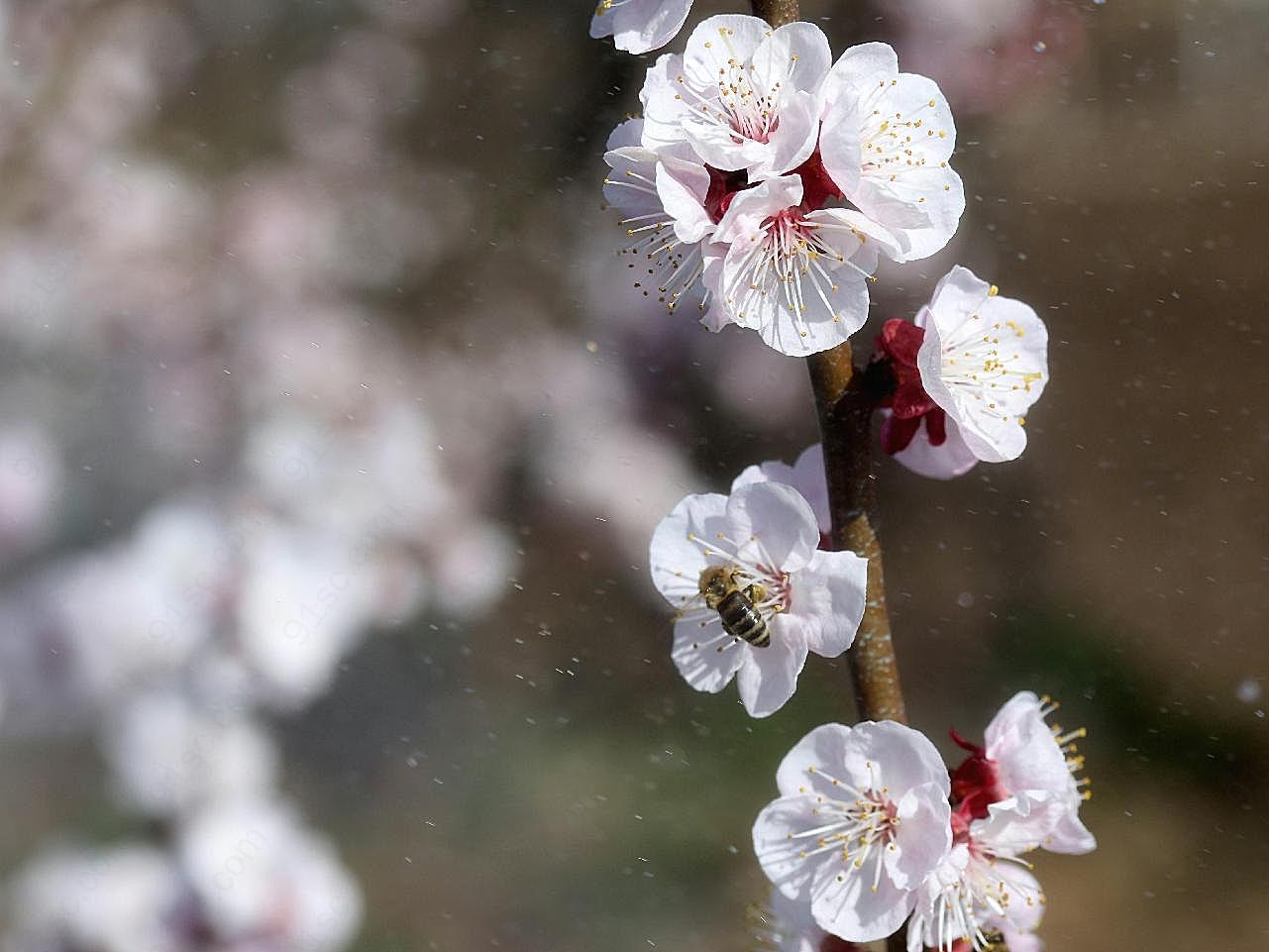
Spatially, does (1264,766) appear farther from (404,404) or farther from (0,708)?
(0,708)

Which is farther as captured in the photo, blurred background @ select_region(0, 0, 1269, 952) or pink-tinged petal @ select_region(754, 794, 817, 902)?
blurred background @ select_region(0, 0, 1269, 952)

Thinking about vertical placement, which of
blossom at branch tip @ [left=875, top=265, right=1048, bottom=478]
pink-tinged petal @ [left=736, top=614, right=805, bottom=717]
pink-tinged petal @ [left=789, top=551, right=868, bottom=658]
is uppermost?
blossom at branch tip @ [left=875, top=265, right=1048, bottom=478]

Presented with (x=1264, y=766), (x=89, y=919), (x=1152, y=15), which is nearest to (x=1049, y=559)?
(x=1264, y=766)

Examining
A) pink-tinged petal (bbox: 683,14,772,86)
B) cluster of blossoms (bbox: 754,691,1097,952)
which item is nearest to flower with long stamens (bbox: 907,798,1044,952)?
cluster of blossoms (bbox: 754,691,1097,952)

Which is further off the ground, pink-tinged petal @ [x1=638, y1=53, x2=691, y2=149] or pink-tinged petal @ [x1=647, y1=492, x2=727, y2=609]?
pink-tinged petal @ [x1=638, y1=53, x2=691, y2=149]

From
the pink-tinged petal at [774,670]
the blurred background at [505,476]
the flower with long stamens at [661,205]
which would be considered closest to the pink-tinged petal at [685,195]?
the flower with long stamens at [661,205]

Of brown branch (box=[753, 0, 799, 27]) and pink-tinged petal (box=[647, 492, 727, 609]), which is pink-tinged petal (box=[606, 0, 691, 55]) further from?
pink-tinged petal (box=[647, 492, 727, 609])
